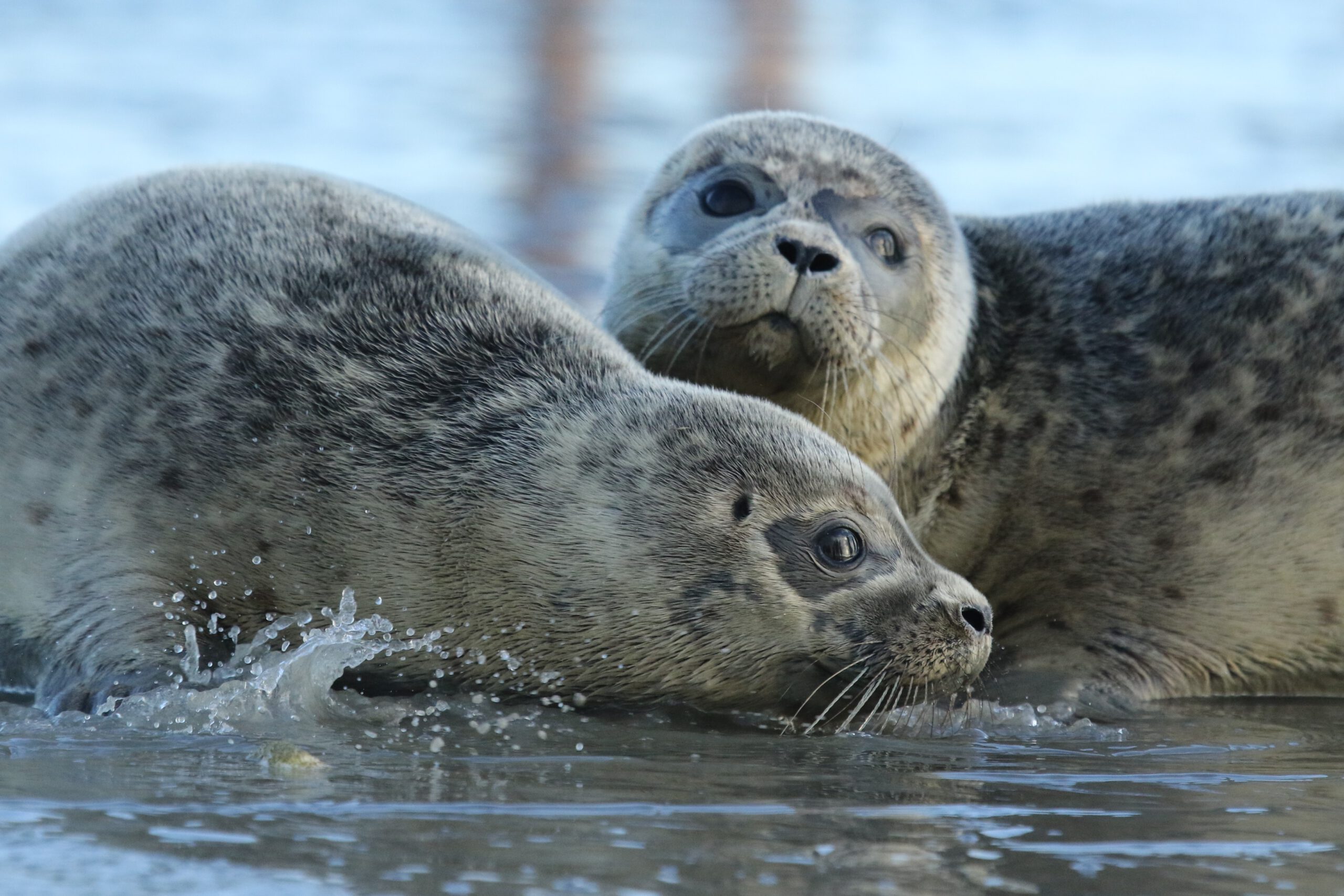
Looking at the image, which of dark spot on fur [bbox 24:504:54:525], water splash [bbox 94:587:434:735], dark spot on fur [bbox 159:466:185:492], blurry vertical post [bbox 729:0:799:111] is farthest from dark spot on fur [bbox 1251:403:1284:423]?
blurry vertical post [bbox 729:0:799:111]

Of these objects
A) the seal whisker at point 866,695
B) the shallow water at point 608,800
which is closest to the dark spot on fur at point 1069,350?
the shallow water at point 608,800

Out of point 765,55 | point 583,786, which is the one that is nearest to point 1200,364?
point 583,786

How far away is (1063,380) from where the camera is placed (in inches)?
209

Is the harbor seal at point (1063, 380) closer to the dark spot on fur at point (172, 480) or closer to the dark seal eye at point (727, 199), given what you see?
the dark seal eye at point (727, 199)

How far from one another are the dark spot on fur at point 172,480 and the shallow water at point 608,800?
375 mm

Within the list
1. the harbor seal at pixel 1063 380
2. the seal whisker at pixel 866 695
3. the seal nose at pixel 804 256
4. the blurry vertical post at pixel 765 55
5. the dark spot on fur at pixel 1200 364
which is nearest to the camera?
the seal whisker at pixel 866 695

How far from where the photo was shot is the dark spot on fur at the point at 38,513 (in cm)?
400

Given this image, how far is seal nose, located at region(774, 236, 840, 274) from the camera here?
4828 mm

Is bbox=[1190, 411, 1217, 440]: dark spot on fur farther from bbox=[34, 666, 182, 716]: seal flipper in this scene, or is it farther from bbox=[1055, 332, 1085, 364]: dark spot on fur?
bbox=[34, 666, 182, 716]: seal flipper

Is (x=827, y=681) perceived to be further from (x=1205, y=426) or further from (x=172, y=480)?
(x=1205, y=426)

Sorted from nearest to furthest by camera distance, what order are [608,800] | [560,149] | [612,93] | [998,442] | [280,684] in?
[608,800]
[280,684]
[998,442]
[560,149]
[612,93]

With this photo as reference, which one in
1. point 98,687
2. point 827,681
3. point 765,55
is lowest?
point 98,687

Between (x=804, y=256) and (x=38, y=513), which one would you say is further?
(x=804, y=256)

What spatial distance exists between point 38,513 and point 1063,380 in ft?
8.59
